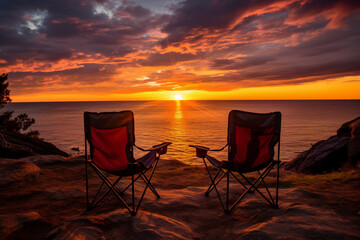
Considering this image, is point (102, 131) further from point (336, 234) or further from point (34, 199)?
point (336, 234)

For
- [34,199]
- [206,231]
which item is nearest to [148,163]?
[206,231]

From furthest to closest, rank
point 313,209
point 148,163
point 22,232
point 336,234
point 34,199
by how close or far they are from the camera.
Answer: point 34,199, point 148,163, point 313,209, point 22,232, point 336,234

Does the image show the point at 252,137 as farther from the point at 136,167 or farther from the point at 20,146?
the point at 20,146

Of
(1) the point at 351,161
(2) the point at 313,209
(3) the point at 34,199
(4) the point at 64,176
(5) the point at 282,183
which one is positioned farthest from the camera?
(1) the point at 351,161

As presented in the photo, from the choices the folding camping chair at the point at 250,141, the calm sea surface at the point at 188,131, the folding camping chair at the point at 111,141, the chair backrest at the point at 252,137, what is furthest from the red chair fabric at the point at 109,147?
the calm sea surface at the point at 188,131

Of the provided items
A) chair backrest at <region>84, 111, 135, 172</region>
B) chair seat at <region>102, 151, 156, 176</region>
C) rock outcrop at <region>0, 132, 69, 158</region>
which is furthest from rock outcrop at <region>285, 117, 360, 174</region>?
rock outcrop at <region>0, 132, 69, 158</region>

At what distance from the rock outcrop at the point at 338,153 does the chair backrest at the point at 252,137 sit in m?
5.49

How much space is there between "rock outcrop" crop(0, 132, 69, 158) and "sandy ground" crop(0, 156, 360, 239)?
4482 millimetres

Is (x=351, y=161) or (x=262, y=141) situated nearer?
(x=262, y=141)

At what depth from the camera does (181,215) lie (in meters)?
3.19

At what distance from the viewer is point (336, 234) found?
2359mm

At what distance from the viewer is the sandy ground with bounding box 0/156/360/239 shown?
2475mm

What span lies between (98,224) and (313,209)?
3181 millimetres

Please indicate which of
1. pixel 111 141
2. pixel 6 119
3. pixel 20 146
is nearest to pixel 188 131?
pixel 6 119
